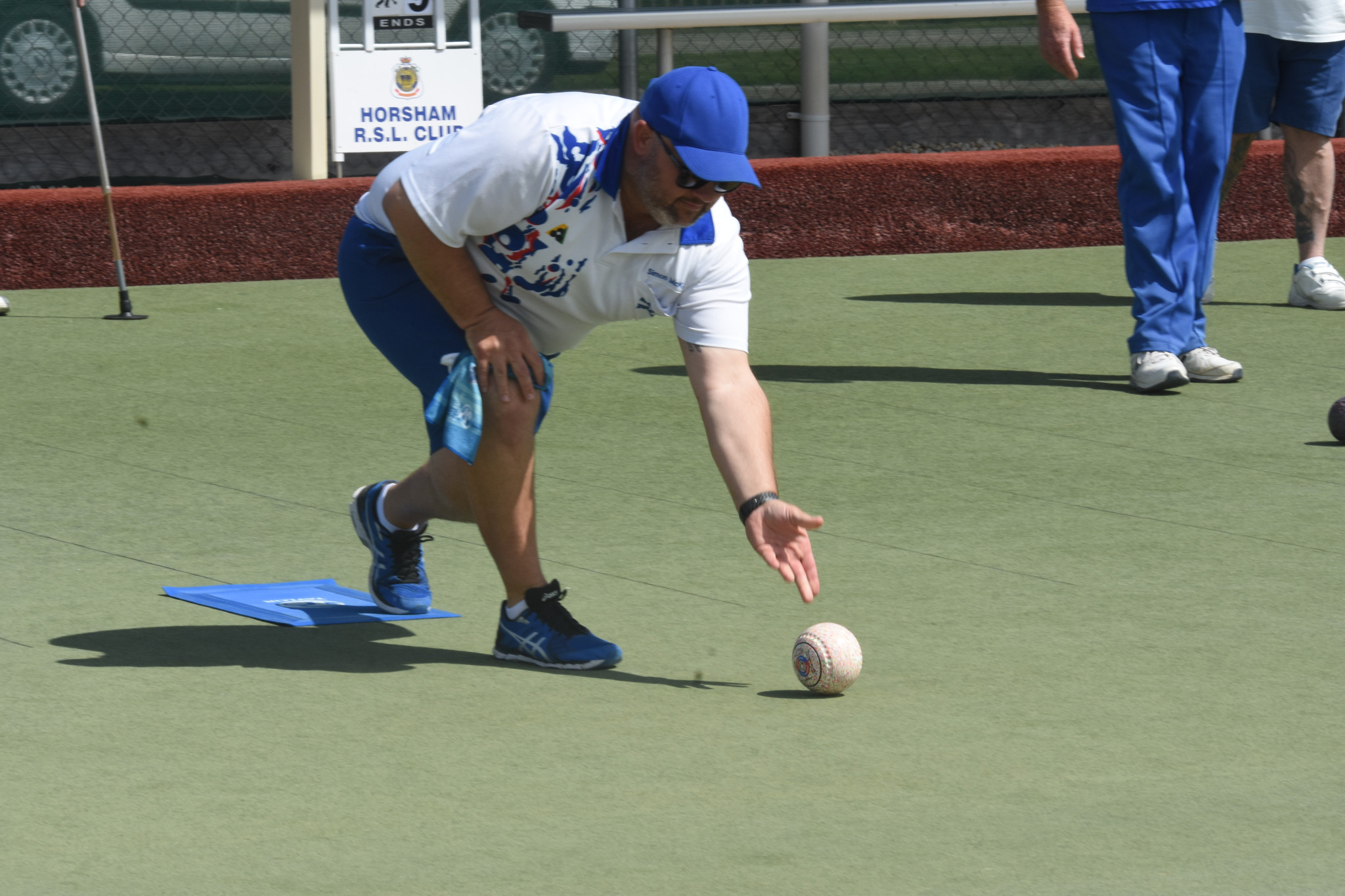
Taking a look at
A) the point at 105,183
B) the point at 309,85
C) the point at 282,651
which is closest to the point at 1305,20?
the point at 309,85

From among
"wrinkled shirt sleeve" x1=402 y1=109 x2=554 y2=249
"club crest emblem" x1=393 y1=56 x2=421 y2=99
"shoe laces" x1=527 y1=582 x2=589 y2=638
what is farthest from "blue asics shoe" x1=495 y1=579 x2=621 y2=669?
"club crest emblem" x1=393 y1=56 x2=421 y2=99

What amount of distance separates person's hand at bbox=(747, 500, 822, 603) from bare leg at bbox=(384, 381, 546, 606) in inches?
18.5

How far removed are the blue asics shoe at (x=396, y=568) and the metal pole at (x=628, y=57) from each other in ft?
18.1

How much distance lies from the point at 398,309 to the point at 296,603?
0.65m

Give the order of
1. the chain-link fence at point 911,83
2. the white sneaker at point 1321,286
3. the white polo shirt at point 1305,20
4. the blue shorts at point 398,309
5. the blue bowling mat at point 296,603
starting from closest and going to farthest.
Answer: the blue shorts at point 398,309 < the blue bowling mat at point 296,603 < the white polo shirt at point 1305,20 < the white sneaker at point 1321,286 < the chain-link fence at point 911,83

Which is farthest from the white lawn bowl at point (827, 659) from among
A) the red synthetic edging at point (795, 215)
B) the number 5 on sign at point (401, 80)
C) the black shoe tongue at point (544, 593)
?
the number 5 on sign at point (401, 80)

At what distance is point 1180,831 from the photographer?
2.92 m

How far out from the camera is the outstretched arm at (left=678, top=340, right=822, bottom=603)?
3.59 m

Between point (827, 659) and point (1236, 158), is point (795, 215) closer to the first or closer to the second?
point (1236, 158)

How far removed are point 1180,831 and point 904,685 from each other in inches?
32.2

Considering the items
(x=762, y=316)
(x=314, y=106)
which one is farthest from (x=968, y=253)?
(x=314, y=106)

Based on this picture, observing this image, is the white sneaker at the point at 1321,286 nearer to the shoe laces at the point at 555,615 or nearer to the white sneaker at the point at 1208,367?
the white sneaker at the point at 1208,367

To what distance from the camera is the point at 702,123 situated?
3475 mm

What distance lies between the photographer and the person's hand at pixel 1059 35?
6.29 metres
